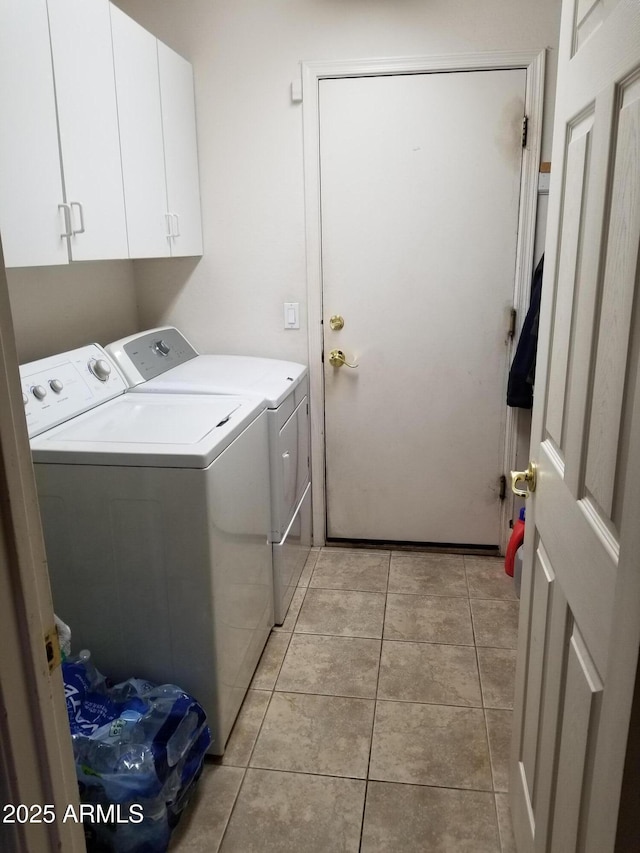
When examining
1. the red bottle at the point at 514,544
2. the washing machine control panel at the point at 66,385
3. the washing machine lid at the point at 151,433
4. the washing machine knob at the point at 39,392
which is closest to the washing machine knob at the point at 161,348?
the washing machine control panel at the point at 66,385

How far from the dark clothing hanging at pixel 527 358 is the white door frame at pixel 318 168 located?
96mm

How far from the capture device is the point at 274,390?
2.39 m

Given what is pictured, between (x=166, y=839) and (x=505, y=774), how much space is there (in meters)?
0.92

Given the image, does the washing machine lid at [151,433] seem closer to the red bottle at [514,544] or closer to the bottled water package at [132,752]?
the bottled water package at [132,752]

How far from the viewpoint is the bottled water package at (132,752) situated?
1.47 m

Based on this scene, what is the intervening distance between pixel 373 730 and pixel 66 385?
143 centimetres

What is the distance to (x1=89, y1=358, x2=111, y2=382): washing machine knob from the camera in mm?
2234

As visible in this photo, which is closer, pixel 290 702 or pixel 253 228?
pixel 290 702

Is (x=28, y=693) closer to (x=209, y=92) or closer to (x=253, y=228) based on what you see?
(x=253, y=228)

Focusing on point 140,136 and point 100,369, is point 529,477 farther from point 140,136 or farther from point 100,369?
point 140,136

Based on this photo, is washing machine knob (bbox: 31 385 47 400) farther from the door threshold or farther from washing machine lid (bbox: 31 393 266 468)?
the door threshold

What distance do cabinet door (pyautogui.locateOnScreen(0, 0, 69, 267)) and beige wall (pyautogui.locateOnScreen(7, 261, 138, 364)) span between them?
0.43m

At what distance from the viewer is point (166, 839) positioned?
1.53m

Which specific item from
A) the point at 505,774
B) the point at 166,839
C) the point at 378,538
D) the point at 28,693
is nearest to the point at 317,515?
the point at 378,538
